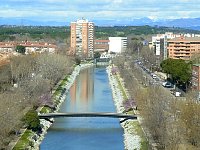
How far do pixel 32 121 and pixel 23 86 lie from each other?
6.40 metres

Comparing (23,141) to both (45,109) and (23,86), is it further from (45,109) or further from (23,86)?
(23,86)

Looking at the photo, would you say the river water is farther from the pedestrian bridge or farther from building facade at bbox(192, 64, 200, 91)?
building facade at bbox(192, 64, 200, 91)

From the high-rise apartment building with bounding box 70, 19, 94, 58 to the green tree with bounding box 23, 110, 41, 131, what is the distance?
1598 inches

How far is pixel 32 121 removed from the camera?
688 inches

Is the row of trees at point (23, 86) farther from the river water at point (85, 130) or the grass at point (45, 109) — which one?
the river water at point (85, 130)

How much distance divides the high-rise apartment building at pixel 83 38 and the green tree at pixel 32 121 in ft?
133

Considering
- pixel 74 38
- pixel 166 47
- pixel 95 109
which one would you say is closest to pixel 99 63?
pixel 74 38

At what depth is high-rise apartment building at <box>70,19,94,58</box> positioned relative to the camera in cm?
5957

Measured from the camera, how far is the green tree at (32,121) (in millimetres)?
17391

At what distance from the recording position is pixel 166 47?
147 feet

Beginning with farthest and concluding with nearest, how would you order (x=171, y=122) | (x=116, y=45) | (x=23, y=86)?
(x=116, y=45) → (x=23, y=86) → (x=171, y=122)

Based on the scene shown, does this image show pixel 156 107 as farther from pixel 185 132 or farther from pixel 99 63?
pixel 99 63

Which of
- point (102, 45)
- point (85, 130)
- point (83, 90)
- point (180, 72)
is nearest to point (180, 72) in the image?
point (180, 72)

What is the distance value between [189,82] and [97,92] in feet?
17.6
